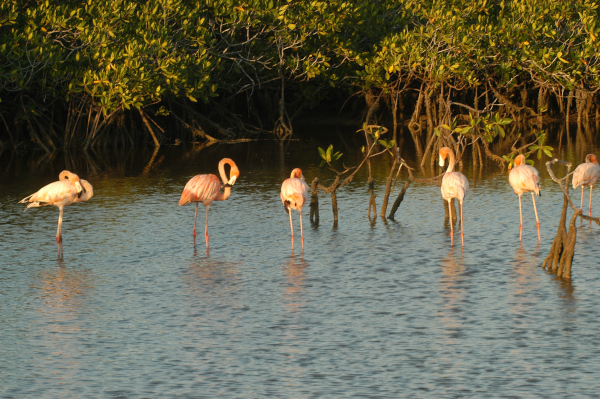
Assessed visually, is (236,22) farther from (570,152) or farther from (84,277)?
(84,277)

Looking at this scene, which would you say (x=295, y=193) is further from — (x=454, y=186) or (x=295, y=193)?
(x=454, y=186)

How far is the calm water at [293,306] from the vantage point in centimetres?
718

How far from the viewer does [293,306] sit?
30.2 feet

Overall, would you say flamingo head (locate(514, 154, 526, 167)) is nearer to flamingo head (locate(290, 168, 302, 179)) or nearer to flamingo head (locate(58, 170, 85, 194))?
flamingo head (locate(290, 168, 302, 179))

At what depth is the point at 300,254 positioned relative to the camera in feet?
38.6

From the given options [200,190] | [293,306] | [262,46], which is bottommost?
[293,306]

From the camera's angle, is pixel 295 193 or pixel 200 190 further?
pixel 200 190

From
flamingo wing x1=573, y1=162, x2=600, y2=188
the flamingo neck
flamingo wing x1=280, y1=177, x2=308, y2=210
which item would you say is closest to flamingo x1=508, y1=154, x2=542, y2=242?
flamingo wing x1=573, y1=162, x2=600, y2=188

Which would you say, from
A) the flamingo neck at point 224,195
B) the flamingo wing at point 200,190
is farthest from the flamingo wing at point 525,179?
the flamingo wing at point 200,190

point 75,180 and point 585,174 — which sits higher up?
point 75,180

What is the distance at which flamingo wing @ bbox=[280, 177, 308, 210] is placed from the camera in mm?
11875

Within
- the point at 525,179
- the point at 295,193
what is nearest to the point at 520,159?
the point at 525,179

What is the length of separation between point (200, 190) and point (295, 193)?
1.42 metres

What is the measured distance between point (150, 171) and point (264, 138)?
30.3 ft
